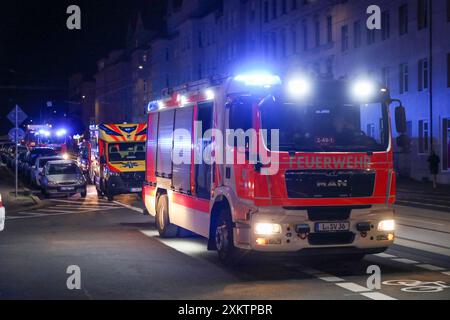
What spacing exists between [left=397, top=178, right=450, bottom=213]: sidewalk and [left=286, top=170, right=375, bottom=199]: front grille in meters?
13.4

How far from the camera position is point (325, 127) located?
12.1 metres

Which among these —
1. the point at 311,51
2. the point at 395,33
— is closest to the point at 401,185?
the point at 395,33

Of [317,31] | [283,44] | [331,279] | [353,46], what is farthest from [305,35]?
[331,279]

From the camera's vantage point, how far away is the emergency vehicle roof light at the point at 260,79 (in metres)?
12.2

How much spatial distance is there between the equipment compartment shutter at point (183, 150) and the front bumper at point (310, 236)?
10.2 feet

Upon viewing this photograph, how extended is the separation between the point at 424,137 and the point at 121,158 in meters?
20.7

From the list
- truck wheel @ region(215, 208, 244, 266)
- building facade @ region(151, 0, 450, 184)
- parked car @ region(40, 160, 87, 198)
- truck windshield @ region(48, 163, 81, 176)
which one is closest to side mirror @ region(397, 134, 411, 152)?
truck wheel @ region(215, 208, 244, 266)

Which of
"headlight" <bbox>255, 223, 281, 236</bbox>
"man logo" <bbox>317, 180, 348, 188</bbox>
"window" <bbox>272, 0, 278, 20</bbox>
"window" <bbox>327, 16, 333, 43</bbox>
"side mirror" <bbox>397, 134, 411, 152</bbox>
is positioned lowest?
"headlight" <bbox>255, 223, 281, 236</bbox>

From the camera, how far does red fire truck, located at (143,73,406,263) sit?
38.8 ft

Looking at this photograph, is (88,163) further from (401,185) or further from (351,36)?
(351,36)

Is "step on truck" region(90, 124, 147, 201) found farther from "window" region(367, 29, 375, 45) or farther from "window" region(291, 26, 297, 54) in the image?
"window" region(291, 26, 297, 54)

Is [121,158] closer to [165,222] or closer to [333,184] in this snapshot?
[165,222]

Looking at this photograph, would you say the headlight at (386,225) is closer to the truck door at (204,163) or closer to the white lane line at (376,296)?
the white lane line at (376,296)

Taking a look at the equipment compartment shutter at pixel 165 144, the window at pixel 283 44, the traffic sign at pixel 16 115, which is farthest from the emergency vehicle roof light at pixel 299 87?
the window at pixel 283 44
